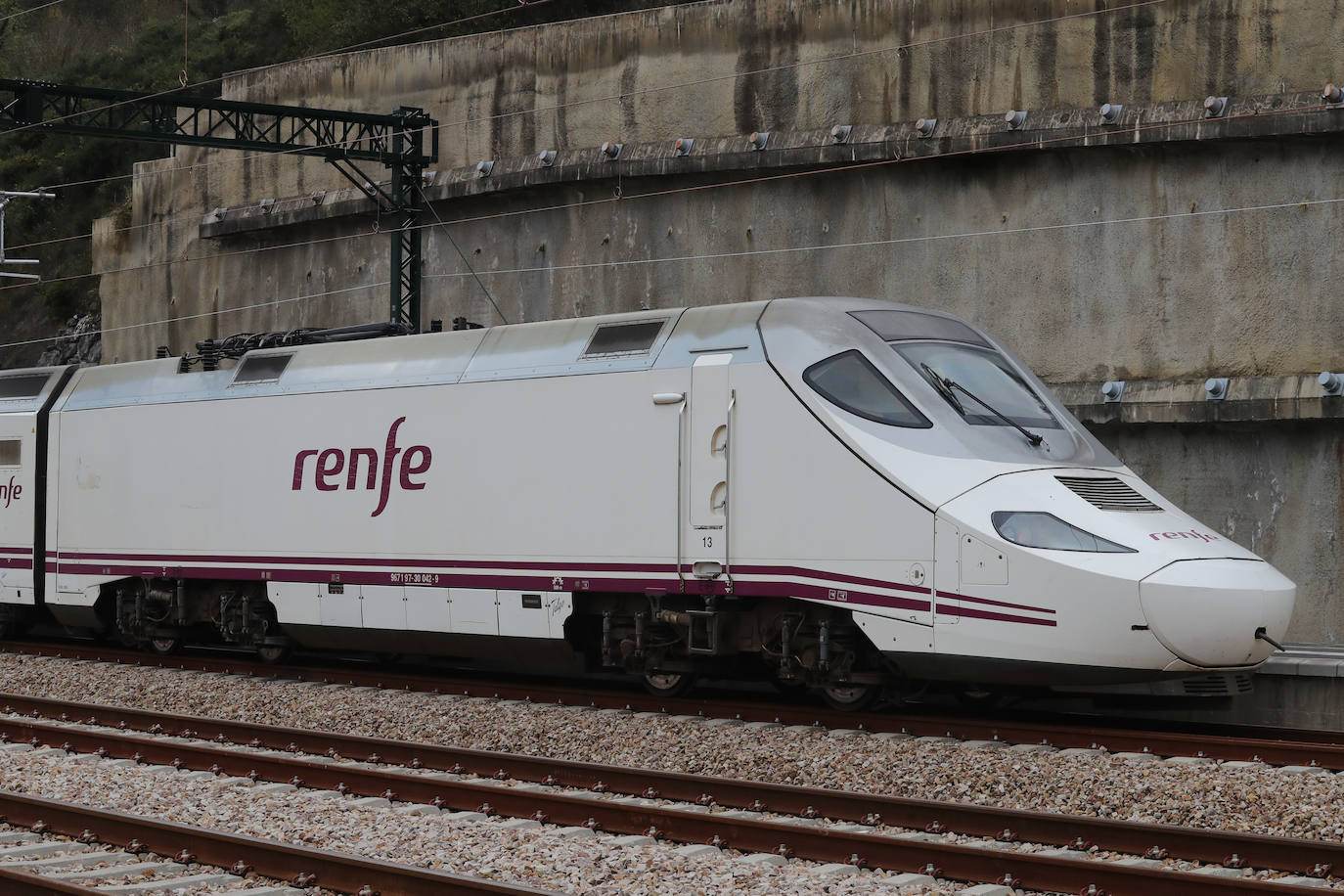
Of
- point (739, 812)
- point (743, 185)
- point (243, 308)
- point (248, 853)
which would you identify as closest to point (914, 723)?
point (739, 812)

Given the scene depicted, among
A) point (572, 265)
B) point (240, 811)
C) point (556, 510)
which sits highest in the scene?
point (572, 265)

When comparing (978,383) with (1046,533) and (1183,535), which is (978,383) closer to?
(1046,533)

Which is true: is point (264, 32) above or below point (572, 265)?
above

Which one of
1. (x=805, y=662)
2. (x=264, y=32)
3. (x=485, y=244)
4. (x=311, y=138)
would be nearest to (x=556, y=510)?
(x=805, y=662)

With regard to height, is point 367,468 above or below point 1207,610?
above

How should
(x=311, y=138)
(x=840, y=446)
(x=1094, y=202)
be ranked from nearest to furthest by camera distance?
1. (x=840, y=446)
2. (x=1094, y=202)
3. (x=311, y=138)

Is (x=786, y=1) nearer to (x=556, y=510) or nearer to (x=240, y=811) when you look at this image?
(x=556, y=510)

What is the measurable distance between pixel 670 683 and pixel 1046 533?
170 inches

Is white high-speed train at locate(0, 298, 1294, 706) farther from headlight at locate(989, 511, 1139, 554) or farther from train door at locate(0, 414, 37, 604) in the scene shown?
train door at locate(0, 414, 37, 604)

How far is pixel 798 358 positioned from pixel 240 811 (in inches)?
224

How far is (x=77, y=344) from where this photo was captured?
47.2 meters

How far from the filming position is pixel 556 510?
14.2 metres

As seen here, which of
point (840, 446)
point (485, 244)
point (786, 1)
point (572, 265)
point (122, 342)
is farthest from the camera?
point (122, 342)

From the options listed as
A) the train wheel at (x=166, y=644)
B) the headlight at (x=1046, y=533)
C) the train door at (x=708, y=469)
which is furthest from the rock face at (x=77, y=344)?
the headlight at (x=1046, y=533)
